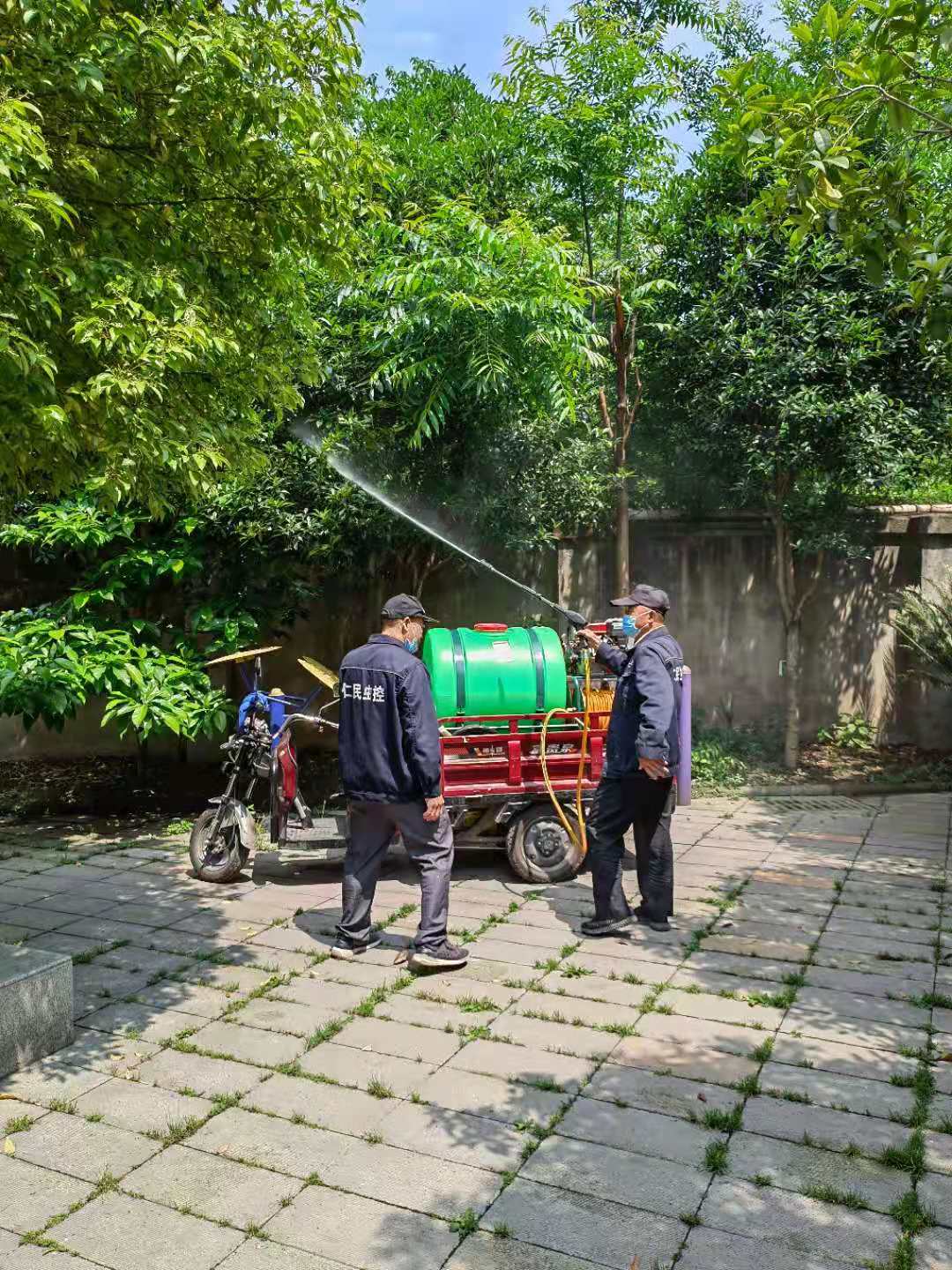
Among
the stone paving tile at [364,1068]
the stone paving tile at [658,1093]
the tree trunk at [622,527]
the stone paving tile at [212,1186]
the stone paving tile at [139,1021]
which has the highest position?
the tree trunk at [622,527]

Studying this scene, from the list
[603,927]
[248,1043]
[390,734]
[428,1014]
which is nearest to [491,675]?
[390,734]

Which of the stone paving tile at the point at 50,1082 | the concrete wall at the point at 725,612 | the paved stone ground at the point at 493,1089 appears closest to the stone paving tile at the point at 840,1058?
the paved stone ground at the point at 493,1089

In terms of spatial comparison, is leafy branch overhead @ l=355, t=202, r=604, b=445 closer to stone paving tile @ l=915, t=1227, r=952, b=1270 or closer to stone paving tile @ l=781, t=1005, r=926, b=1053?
stone paving tile @ l=781, t=1005, r=926, b=1053

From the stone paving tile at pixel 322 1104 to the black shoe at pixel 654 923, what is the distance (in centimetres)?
233

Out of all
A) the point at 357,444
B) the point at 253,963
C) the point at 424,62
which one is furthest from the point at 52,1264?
the point at 424,62

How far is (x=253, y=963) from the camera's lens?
5.22 m

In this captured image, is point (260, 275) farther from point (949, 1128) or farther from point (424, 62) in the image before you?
point (424, 62)

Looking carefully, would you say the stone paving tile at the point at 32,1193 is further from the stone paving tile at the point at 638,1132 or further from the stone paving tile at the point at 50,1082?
the stone paving tile at the point at 638,1132

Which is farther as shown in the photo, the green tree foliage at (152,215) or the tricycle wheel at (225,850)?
the tricycle wheel at (225,850)

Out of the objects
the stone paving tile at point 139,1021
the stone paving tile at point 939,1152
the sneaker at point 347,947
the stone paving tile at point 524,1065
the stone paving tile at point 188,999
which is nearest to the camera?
the stone paving tile at point 939,1152

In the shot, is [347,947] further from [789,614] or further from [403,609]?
[789,614]

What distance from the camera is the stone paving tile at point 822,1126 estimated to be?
11.5 feet

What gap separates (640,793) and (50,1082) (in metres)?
3.26

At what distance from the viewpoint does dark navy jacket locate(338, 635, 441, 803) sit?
17.1 ft
